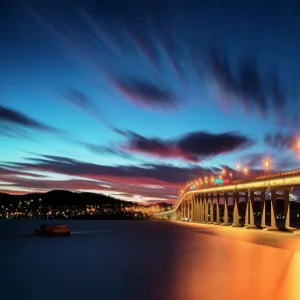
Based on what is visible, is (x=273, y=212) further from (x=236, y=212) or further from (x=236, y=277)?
(x=236, y=277)

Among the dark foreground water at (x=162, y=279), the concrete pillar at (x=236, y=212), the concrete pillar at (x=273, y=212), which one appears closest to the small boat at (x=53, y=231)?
the concrete pillar at (x=273, y=212)

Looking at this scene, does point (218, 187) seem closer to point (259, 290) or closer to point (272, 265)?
point (272, 265)

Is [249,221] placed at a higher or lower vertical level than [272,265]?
higher

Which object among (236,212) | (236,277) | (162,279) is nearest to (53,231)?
(236,212)

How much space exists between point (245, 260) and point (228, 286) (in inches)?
619

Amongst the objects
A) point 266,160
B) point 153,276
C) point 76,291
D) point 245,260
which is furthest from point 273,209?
point 76,291

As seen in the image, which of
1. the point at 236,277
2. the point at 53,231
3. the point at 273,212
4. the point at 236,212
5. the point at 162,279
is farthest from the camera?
the point at 236,212

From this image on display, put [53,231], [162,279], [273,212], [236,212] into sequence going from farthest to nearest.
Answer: [236,212] → [53,231] → [273,212] → [162,279]

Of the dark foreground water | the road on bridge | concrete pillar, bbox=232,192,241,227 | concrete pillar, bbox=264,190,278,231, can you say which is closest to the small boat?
concrete pillar, bbox=264,190,278,231

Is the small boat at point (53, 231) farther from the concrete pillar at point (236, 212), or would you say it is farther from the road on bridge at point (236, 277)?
the road on bridge at point (236, 277)

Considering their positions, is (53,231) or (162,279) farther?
(53,231)

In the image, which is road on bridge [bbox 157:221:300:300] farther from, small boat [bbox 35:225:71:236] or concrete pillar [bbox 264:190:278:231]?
small boat [bbox 35:225:71:236]

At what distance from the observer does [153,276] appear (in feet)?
107

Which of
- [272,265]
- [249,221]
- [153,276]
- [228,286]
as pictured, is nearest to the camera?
[228,286]
